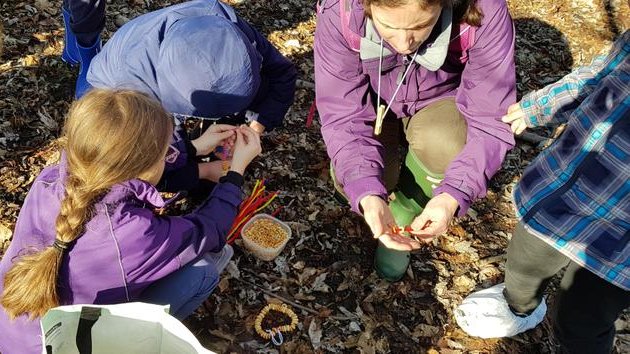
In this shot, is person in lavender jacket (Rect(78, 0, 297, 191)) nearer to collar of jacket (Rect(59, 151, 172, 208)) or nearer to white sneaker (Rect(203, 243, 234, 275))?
white sneaker (Rect(203, 243, 234, 275))

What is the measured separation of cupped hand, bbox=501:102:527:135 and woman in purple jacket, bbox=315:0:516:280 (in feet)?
0.10

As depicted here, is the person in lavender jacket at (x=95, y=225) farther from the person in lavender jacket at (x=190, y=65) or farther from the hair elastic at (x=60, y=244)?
the person in lavender jacket at (x=190, y=65)

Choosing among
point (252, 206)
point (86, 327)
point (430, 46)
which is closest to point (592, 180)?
point (430, 46)

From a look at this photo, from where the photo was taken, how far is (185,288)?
2619mm

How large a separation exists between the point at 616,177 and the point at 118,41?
2601mm

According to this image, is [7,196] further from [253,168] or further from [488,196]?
[488,196]

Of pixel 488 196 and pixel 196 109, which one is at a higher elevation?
pixel 196 109

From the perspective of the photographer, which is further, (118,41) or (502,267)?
(502,267)

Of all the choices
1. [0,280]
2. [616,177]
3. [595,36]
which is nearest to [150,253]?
[0,280]

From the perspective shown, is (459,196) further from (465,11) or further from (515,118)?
(465,11)

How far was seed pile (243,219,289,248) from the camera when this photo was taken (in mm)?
3340

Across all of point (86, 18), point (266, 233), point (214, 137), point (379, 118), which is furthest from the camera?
point (86, 18)

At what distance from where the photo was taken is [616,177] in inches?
86.0

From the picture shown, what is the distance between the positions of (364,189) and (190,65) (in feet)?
3.46
